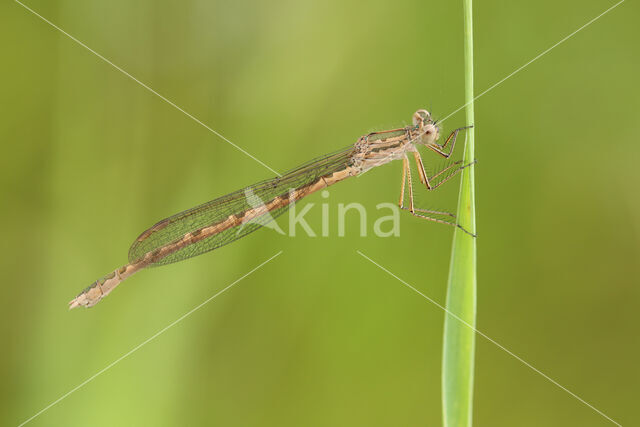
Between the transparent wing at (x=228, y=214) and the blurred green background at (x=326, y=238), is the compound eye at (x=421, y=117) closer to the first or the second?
the blurred green background at (x=326, y=238)

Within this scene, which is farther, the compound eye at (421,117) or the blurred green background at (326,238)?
the compound eye at (421,117)

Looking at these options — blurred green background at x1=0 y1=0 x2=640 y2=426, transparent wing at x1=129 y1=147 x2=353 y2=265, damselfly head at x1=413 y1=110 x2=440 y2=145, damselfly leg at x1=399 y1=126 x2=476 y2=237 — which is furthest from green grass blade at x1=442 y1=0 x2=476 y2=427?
transparent wing at x1=129 y1=147 x2=353 y2=265

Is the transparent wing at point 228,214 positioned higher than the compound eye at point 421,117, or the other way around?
the compound eye at point 421,117

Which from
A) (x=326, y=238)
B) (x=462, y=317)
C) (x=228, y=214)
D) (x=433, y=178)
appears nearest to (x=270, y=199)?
(x=228, y=214)

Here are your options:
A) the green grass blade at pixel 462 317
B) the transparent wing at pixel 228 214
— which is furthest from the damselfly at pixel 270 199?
the green grass blade at pixel 462 317

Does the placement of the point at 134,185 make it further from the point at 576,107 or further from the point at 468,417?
the point at 576,107

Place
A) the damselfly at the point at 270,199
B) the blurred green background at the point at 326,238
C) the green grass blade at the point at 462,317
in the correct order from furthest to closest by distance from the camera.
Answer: the damselfly at the point at 270,199 → the blurred green background at the point at 326,238 → the green grass blade at the point at 462,317

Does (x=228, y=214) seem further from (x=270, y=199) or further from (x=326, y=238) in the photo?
(x=326, y=238)

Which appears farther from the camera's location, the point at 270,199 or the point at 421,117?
the point at 270,199

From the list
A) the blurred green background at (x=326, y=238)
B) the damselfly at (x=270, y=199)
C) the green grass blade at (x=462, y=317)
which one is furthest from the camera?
the damselfly at (x=270, y=199)
